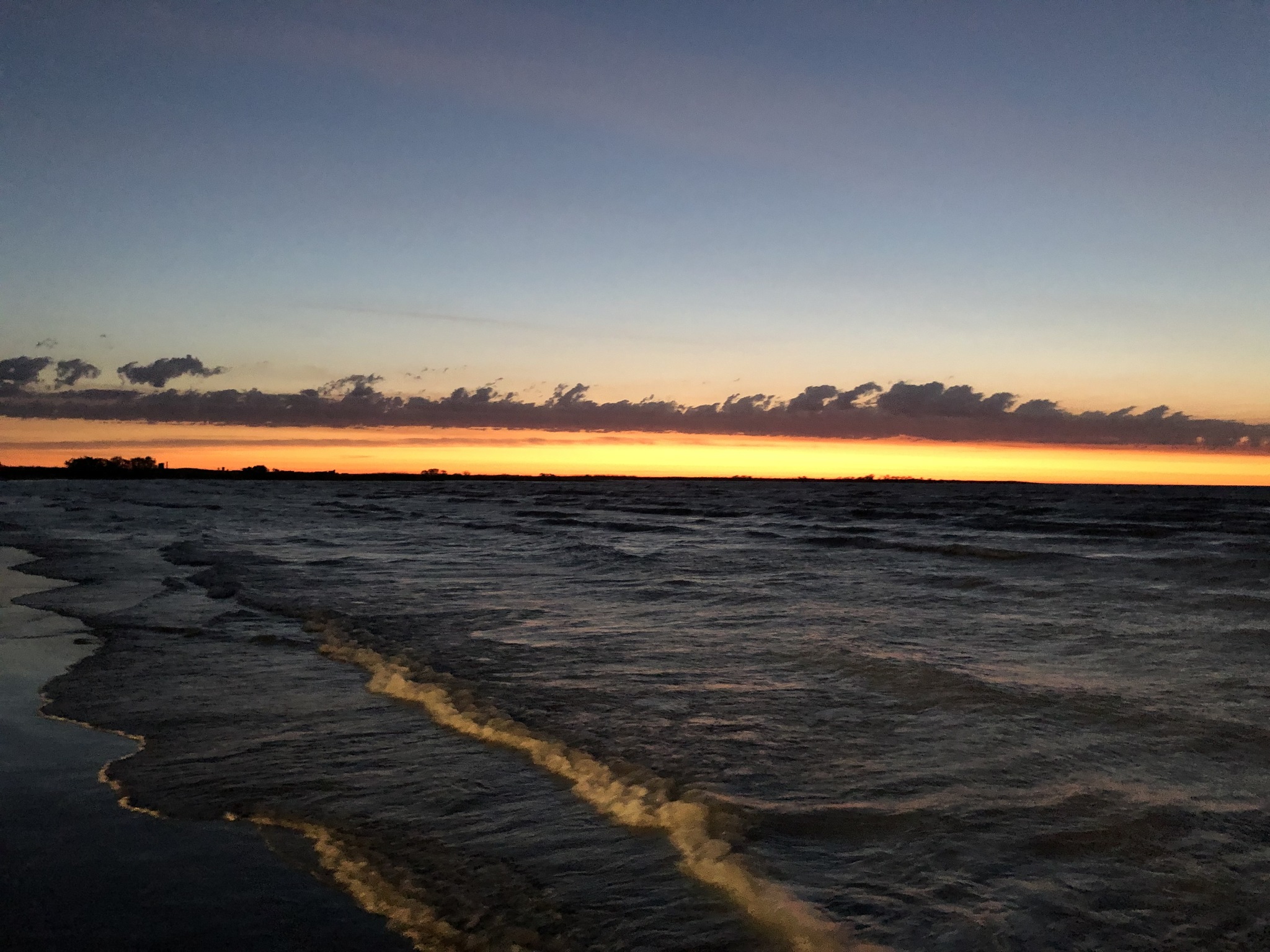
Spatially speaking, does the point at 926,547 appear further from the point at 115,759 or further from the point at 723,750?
the point at 115,759

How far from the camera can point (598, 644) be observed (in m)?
9.88

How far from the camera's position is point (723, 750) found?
19.9 ft

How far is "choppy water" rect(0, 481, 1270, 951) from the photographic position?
12.7ft

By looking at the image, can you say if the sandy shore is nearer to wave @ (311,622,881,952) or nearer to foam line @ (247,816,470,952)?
foam line @ (247,816,470,952)

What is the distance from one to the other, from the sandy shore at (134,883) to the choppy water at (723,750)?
0.75 ft

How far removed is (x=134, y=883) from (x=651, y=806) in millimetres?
2600

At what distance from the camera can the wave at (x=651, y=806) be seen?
3.68m

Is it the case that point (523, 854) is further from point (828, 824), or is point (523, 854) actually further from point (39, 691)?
point (39, 691)

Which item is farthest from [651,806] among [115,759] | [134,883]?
[115,759]

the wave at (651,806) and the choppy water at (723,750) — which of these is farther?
the choppy water at (723,750)

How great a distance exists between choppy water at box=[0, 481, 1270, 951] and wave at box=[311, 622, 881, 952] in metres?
0.02

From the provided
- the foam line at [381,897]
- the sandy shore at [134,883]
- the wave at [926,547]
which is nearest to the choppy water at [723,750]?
the foam line at [381,897]

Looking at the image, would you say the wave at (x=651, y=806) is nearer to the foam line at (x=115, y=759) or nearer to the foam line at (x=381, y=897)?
the foam line at (x=381, y=897)

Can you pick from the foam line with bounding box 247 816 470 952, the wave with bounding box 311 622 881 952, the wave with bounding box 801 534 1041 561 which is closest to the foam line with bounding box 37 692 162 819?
the foam line with bounding box 247 816 470 952
